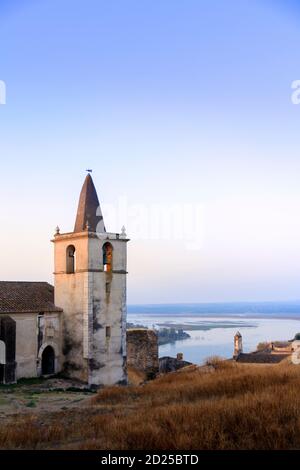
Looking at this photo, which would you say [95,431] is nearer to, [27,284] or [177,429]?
[177,429]

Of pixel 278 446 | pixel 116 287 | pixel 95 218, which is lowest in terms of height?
pixel 278 446

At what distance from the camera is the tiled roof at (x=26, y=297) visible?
74.6ft

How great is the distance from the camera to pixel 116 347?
2450cm

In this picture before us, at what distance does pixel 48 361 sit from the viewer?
78.5 feet

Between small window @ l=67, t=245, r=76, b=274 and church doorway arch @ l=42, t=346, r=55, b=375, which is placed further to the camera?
small window @ l=67, t=245, r=76, b=274

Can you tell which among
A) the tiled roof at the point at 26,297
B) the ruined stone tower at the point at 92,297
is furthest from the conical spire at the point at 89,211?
the tiled roof at the point at 26,297

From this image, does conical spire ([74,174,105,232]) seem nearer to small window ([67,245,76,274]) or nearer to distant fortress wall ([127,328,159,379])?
small window ([67,245,76,274])

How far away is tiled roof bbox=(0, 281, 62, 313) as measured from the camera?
896 inches

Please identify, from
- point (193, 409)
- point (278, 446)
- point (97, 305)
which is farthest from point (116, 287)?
point (278, 446)

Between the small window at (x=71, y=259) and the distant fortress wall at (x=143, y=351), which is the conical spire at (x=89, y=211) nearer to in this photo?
the small window at (x=71, y=259)

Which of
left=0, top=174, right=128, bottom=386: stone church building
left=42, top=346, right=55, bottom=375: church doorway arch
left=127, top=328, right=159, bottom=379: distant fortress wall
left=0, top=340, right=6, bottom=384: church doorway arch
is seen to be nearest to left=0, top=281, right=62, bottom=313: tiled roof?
left=0, top=174, right=128, bottom=386: stone church building

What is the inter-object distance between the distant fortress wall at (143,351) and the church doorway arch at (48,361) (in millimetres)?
5938

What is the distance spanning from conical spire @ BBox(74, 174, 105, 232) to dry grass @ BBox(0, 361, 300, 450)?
13.3 m

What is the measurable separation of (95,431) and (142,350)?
20.0 meters
